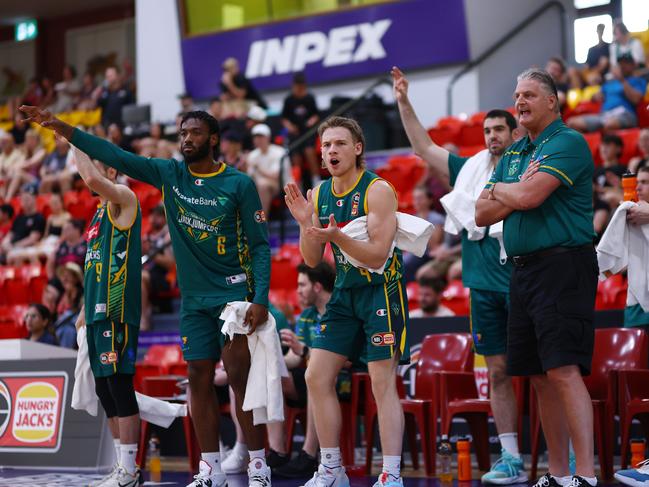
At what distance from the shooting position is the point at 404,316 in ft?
18.4

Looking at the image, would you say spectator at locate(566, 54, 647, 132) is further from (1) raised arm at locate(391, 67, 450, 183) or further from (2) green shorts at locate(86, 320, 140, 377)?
(2) green shorts at locate(86, 320, 140, 377)

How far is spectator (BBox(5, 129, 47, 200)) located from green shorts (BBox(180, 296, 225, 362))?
1190 centimetres

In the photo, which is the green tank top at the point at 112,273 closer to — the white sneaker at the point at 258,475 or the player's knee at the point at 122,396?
the player's knee at the point at 122,396

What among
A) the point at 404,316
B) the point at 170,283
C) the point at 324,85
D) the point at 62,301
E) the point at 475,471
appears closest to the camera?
the point at 404,316

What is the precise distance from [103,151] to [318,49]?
1123 centimetres

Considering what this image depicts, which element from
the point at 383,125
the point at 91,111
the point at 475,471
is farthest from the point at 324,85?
the point at 475,471

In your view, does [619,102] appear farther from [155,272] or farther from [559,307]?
[559,307]

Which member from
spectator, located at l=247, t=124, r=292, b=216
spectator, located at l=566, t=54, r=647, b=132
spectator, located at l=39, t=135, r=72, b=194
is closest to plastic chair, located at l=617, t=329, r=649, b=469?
spectator, located at l=566, t=54, r=647, b=132

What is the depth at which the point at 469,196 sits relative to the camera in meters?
6.52

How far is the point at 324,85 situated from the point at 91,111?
214 inches

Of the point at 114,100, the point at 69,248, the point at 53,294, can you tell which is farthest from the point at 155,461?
the point at 114,100

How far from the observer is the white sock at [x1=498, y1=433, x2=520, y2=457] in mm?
6223

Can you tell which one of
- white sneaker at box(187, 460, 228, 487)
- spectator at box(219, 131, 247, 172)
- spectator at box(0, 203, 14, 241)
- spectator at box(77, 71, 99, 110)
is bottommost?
white sneaker at box(187, 460, 228, 487)

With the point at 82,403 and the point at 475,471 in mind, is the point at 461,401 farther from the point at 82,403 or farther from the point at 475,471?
the point at 82,403
